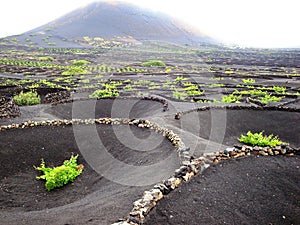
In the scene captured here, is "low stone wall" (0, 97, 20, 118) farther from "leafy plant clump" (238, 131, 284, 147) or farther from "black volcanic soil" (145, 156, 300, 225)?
"black volcanic soil" (145, 156, 300, 225)

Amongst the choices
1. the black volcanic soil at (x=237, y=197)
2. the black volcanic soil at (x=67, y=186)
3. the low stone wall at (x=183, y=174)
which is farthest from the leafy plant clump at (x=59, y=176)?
the black volcanic soil at (x=237, y=197)

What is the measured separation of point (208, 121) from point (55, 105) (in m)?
10.6

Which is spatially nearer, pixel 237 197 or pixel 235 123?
pixel 237 197

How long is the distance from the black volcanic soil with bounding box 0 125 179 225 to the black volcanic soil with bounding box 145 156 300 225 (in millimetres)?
1130

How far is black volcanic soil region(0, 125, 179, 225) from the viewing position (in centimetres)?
671

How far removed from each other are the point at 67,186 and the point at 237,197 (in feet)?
16.6

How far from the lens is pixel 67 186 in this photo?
28.6ft

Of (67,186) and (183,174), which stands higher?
(183,174)

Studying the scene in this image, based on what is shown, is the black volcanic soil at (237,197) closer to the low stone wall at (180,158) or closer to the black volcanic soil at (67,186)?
the low stone wall at (180,158)

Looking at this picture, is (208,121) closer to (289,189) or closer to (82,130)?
(82,130)

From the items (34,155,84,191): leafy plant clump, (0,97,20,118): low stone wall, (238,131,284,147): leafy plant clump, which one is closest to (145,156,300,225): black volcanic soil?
(238,131,284,147): leafy plant clump

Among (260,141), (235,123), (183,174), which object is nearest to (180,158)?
(183,174)

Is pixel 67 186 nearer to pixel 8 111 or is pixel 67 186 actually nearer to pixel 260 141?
pixel 260 141

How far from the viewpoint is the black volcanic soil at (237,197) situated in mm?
5906
